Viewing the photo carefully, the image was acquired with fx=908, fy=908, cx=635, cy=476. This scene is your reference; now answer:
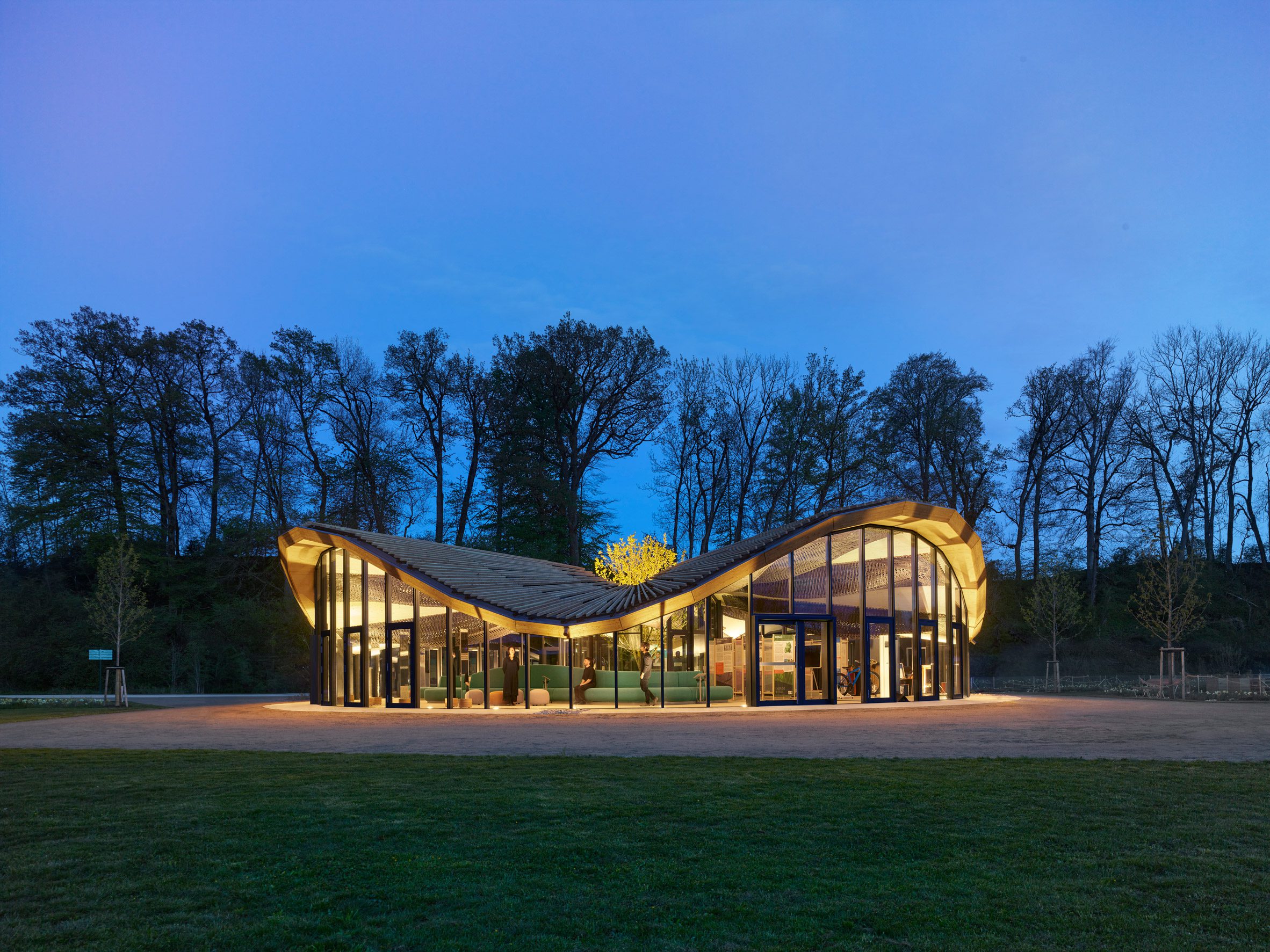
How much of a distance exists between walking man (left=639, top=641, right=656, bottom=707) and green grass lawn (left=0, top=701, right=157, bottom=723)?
1501cm

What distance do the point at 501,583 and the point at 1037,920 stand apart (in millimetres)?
23631

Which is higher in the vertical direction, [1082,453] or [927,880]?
[1082,453]

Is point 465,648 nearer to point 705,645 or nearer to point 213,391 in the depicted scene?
point 705,645

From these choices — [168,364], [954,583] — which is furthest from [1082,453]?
[168,364]

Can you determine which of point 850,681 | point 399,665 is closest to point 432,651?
point 399,665

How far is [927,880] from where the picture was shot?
618 cm

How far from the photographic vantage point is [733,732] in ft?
56.0

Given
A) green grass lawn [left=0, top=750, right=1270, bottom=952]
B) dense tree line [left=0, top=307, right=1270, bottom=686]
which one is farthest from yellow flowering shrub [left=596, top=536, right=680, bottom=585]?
green grass lawn [left=0, top=750, right=1270, bottom=952]

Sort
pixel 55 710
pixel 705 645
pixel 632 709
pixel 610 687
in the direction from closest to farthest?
pixel 632 709 < pixel 705 645 < pixel 610 687 < pixel 55 710

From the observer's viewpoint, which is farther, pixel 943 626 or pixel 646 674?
pixel 943 626

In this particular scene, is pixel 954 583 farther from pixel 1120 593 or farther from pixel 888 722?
pixel 1120 593

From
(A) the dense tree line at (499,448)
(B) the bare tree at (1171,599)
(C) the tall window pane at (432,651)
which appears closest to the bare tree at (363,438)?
(A) the dense tree line at (499,448)

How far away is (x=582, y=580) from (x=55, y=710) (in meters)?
16.8

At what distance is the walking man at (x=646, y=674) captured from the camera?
25.7 meters
